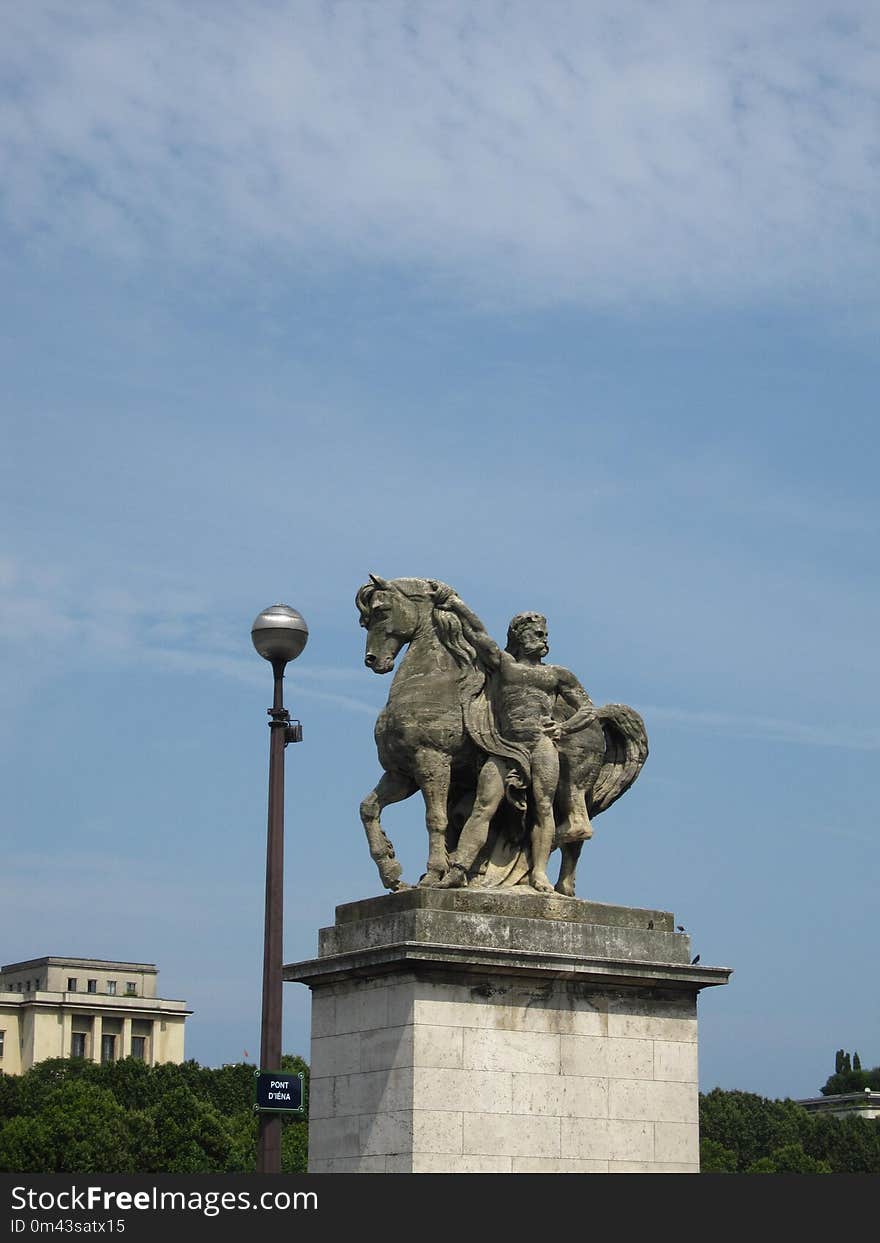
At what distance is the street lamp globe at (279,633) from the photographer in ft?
61.6

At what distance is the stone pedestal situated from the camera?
18078 mm

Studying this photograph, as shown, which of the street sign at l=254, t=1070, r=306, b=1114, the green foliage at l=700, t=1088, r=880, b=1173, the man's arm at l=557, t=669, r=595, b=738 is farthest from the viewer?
the green foliage at l=700, t=1088, r=880, b=1173

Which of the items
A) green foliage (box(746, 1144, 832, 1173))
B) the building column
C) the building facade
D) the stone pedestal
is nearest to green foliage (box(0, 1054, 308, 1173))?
green foliage (box(746, 1144, 832, 1173))

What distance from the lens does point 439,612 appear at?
2028 centimetres

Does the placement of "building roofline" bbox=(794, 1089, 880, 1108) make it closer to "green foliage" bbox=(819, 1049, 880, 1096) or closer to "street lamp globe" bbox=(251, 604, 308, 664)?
"green foliage" bbox=(819, 1049, 880, 1096)

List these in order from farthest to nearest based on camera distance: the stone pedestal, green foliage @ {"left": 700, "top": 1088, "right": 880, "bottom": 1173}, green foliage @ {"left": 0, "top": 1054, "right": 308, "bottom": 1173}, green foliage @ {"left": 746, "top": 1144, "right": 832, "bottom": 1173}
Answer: green foliage @ {"left": 700, "top": 1088, "right": 880, "bottom": 1173} → green foliage @ {"left": 746, "top": 1144, "right": 832, "bottom": 1173} → green foliage @ {"left": 0, "top": 1054, "right": 308, "bottom": 1173} → the stone pedestal

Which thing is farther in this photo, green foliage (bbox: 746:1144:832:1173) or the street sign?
green foliage (bbox: 746:1144:832:1173)

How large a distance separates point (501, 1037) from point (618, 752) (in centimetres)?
374

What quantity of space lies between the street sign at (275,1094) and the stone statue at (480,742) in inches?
96.4

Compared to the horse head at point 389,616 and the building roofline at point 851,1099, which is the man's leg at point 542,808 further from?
the building roofline at point 851,1099

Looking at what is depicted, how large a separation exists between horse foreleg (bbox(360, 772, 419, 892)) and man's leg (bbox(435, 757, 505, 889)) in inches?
29.1

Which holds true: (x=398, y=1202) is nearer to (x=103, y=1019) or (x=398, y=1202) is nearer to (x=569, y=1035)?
(x=569, y=1035)

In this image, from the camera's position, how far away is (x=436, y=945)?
18219 mm

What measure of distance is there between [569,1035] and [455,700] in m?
3.54
